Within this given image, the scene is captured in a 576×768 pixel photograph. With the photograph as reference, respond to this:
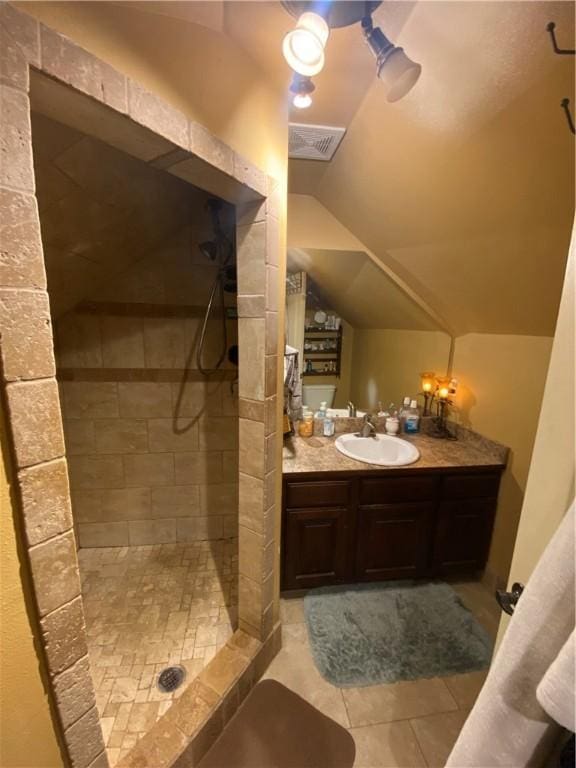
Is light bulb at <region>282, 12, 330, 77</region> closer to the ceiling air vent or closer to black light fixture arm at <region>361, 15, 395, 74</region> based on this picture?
black light fixture arm at <region>361, 15, 395, 74</region>

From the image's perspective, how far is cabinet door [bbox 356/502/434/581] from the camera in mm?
1829

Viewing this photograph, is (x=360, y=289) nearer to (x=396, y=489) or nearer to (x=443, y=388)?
(x=443, y=388)

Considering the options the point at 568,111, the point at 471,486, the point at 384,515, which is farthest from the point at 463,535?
the point at 568,111

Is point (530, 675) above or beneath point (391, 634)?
above

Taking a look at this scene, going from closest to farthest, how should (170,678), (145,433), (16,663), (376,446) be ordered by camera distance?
1. (16,663)
2. (170,678)
3. (145,433)
4. (376,446)

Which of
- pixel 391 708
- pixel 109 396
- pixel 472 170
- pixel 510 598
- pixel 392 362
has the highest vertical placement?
pixel 472 170

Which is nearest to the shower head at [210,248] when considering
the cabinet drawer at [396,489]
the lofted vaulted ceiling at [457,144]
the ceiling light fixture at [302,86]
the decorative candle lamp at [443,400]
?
the lofted vaulted ceiling at [457,144]

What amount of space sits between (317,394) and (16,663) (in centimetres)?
234

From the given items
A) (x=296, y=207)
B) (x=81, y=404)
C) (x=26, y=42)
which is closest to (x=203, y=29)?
(x=26, y=42)

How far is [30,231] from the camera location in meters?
0.53

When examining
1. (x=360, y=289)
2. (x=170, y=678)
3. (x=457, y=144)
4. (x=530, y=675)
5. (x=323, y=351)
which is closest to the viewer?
(x=530, y=675)

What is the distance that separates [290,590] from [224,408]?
1.21 metres

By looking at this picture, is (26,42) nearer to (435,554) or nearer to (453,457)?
(453,457)

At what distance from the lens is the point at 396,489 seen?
5.93 ft
